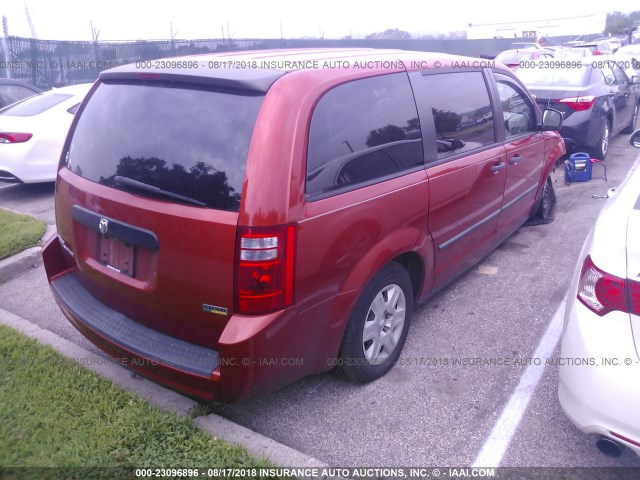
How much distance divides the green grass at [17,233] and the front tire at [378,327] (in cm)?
365

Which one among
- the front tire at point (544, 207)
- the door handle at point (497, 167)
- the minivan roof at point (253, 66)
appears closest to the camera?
the minivan roof at point (253, 66)

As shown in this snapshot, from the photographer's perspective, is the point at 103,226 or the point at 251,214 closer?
the point at 251,214

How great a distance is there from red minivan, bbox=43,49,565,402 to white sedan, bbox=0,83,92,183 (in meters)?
4.46

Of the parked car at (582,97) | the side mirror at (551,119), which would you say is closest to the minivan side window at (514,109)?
the side mirror at (551,119)

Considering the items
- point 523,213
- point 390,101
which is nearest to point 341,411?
point 390,101

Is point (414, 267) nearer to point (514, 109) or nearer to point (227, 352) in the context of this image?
point (227, 352)

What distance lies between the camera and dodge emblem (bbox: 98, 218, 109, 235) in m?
2.73

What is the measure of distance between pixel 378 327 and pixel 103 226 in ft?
5.36

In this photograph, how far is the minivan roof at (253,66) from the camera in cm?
259

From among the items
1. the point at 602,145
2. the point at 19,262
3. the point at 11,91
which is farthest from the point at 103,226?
the point at 11,91

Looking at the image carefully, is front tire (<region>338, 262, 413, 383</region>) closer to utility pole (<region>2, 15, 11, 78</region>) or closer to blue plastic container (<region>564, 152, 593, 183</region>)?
blue plastic container (<region>564, 152, 593, 183</region>)

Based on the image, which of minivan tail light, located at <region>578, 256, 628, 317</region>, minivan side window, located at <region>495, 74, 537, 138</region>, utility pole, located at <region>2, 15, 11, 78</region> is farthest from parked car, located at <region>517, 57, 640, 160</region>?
utility pole, located at <region>2, 15, 11, 78</region>

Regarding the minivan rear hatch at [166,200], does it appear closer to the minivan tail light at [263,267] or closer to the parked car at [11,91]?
the minivan tail light at [263,267]

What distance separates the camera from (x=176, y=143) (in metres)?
2.59
